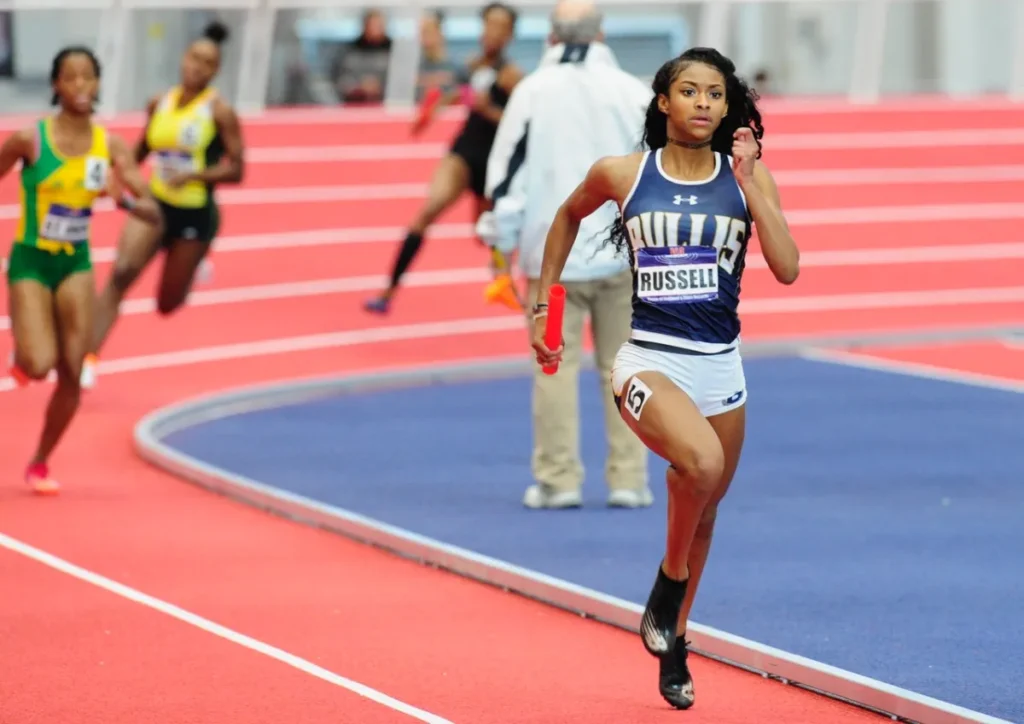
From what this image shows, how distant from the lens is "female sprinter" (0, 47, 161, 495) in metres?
11.3

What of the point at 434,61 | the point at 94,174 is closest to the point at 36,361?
the point at 94,174

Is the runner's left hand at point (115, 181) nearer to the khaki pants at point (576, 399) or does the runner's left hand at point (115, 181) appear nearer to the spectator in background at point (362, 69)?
the khaki pants at point (576, 399)

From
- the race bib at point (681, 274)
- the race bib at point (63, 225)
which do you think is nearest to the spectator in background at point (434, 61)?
the race bib at point (63, 225)

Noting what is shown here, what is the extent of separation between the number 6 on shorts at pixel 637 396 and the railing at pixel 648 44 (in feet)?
48.1

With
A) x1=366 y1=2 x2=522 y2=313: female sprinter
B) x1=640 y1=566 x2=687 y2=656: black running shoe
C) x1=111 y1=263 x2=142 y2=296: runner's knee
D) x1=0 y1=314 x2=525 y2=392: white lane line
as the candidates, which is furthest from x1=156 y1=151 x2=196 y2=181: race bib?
x1=640 y1=566 x2=687 y2=656: black running shoe

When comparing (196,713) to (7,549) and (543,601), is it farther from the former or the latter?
(7,549)

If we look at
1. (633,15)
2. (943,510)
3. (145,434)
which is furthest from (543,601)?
(633,15)

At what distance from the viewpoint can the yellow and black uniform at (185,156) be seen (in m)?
14.7

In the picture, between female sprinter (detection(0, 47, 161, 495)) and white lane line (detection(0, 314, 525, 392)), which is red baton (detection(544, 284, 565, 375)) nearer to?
female sprinter (detection(0, 47, 161, 495))

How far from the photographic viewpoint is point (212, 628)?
858 cm

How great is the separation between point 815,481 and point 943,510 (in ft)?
3.37

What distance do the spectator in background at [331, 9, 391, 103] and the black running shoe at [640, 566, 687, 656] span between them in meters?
15.9

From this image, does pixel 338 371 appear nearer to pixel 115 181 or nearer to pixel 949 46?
pixel 115 181

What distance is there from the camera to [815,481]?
12.1 m
